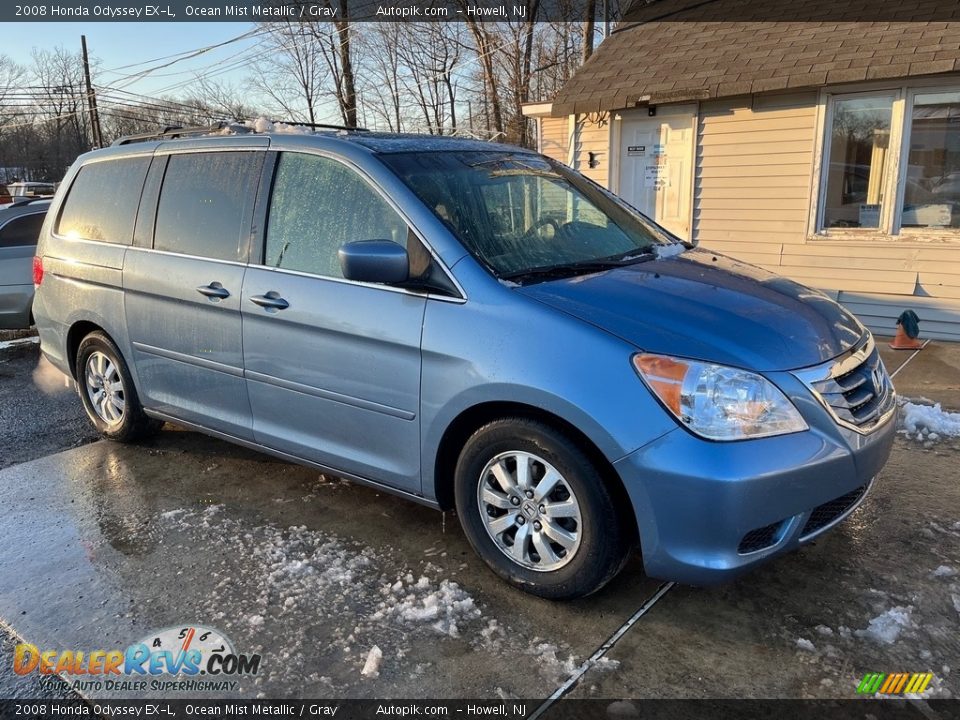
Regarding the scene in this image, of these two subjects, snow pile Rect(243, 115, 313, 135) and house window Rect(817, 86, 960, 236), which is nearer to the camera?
snow pile Rect(243, 115, 313, 135)

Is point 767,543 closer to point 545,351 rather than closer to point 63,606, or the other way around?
point 545,351

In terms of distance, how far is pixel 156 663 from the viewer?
8.50 feet

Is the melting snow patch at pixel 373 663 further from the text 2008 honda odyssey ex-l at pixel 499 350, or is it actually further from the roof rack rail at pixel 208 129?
the roof rack rail at pixel 208 129

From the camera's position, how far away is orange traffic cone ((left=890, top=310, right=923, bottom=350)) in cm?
675

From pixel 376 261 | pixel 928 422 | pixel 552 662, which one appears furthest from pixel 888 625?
pixel 928 422

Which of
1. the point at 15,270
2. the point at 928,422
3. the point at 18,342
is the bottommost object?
the point at 18,342

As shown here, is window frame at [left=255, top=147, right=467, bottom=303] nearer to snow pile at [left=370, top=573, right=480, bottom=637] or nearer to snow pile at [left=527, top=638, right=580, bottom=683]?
snow pile at [left=370, top=573, right=480, bottom=637]

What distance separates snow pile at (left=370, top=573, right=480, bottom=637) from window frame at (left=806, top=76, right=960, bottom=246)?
21.4 feet

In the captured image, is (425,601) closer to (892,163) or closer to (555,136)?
(892,163)

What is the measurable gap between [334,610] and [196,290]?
→ 74.0 inches

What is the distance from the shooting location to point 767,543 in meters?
2.51

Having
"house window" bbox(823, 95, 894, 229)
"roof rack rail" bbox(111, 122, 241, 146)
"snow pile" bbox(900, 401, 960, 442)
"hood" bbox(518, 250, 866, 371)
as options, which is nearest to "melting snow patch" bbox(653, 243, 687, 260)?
"hood" bbox(518, 250, 866, 371)

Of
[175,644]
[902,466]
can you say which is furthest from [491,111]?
[175,644]

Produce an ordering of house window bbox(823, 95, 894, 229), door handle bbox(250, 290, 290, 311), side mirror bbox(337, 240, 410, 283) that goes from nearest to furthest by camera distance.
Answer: side mirror bbox(337, 240, 410, 283), door handle bbox(250, 290, 290, 311), house window bbox(823, 95, 894, 229)
